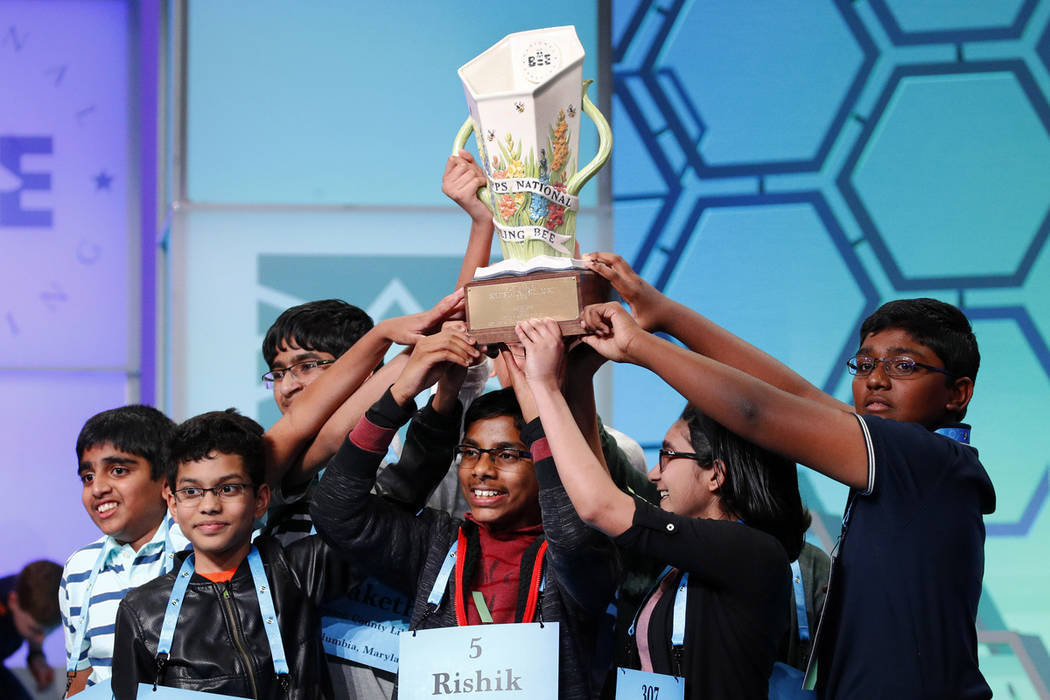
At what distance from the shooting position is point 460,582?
1893mm

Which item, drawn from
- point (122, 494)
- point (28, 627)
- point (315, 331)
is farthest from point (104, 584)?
point (28, 627)

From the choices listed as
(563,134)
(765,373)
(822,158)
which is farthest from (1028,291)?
(563,134)

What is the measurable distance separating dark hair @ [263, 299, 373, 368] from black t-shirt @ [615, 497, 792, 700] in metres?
0.95

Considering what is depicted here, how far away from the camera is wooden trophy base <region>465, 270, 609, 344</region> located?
181 cm

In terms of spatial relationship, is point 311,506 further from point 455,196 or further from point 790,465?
point 790,465

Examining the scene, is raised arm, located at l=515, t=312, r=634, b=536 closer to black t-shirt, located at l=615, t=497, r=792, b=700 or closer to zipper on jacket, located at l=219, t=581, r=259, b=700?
black t-shirt, located at l=615, t=497, r=792, b=700

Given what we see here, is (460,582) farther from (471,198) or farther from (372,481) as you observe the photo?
(471,198)

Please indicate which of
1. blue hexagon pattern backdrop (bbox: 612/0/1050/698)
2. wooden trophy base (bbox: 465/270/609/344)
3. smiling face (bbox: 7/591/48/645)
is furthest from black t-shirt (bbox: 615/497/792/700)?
smiling face (bbox: 7/591/48/645)

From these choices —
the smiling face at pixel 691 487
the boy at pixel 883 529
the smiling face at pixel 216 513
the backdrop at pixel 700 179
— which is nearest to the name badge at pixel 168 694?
the smiling face at pixel 216 513

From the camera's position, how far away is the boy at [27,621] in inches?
157

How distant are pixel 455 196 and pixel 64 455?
309 cm

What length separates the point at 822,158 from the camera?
3.88 metres

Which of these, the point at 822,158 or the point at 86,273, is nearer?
the point at 822,158

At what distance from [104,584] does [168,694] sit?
0.48m
